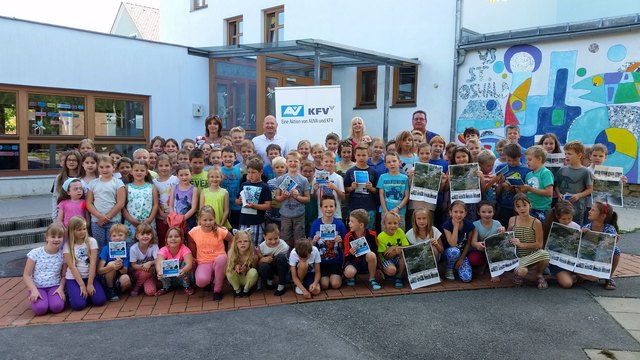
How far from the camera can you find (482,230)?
535cm

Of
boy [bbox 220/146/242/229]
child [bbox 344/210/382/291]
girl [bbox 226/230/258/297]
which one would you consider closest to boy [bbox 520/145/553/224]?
child [bbox 344/210/382/291]

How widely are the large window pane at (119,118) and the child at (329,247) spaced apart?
7.91 meters

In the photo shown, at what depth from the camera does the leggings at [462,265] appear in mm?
5230

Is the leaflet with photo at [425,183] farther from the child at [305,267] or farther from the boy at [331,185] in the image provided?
the child at [305,267]

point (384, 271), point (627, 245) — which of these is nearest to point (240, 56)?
point (384, 271)

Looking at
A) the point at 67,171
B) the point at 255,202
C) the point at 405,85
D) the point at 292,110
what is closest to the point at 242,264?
the point at 255,202

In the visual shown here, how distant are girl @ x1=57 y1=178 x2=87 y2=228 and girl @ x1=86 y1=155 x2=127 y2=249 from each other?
89 mm

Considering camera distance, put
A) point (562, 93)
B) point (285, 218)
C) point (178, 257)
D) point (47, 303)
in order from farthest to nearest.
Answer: point (562, 93)
point (285, 218)
point (178, 257)
point (47, 303)

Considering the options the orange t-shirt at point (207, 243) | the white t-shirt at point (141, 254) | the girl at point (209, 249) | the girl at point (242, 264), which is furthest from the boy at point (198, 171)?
the girl at point (242, 264)

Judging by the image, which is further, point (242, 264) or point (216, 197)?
point (216, 197)

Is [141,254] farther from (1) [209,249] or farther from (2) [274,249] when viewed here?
(2) [274,249]

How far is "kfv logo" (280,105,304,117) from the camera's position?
28.6ft

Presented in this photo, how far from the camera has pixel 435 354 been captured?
3.50m

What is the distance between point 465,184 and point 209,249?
3028mm
